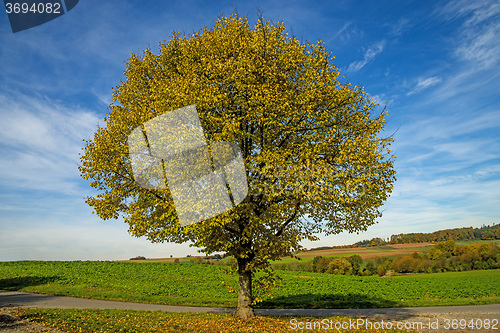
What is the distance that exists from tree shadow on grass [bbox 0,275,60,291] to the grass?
70.5 feet

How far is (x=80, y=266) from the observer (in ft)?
162

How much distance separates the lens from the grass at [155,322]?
14.4 m

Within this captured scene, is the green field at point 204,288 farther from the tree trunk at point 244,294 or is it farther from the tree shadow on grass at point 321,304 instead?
the tree trunk at point 244,294

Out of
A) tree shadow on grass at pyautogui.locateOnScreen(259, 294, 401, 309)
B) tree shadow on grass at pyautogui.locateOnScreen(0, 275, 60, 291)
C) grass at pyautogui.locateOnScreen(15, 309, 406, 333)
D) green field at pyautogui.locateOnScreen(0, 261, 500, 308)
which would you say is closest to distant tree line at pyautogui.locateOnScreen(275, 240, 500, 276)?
green field at pyautogui.locateOnScreen(0, 261, 500, 308)

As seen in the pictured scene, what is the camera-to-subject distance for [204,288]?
35.0 metres

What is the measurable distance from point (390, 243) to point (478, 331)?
10407cm

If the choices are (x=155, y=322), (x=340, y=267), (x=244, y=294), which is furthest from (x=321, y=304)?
(x=340, y=267)

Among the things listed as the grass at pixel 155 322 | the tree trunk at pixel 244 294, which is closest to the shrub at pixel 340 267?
the grass at pixel 155 322

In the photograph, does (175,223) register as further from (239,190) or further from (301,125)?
(301,125)

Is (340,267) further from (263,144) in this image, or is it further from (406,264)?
(263,144)

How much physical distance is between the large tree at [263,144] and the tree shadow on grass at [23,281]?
26.1m

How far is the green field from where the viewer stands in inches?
1075

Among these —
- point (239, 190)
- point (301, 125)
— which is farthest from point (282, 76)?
point (239, 190)

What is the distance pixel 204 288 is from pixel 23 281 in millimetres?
21386
